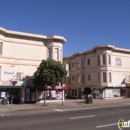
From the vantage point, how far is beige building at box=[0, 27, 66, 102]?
2354cm

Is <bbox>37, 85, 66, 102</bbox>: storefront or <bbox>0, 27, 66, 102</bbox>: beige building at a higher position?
<bbox>0, 27, 66, 102</bbox>: beige building

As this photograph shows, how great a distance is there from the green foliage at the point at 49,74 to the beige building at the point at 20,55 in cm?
352

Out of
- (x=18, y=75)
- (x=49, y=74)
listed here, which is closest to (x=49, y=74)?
(x=49, y=74)

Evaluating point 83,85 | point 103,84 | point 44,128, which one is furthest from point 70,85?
point 44,128

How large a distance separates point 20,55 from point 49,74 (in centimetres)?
656

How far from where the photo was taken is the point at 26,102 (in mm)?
24797

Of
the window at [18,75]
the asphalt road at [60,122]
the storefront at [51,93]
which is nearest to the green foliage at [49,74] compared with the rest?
the window at [18,75]

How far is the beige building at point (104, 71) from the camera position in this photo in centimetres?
3297

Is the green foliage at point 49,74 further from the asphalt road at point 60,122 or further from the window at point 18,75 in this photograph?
the asphalt road at point 60,122

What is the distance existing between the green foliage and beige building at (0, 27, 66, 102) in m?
3.52

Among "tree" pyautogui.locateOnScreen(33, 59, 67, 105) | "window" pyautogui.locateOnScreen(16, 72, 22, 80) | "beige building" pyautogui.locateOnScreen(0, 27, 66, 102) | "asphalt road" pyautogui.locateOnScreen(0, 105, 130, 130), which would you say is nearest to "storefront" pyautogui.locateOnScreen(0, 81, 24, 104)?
"beige building" pyautogui.locateOnScreen(0, 27, 66, 102)

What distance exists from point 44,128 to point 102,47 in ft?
85.6

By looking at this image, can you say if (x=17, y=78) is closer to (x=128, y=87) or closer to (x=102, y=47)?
(x=102, y=47)

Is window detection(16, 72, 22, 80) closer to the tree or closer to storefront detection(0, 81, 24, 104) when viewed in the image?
storefront detection(0, 81, 24, 104)
